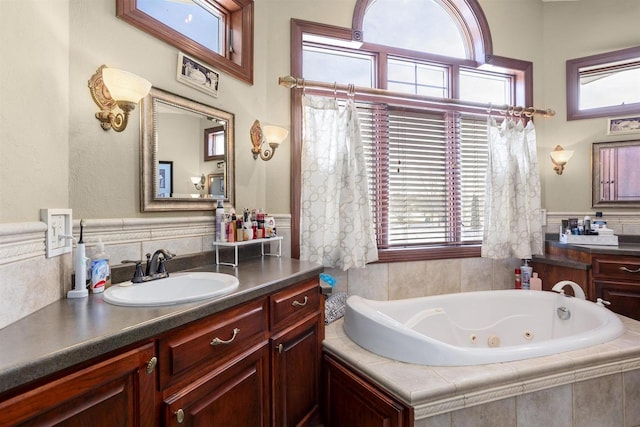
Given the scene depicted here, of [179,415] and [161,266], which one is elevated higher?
[161,266]

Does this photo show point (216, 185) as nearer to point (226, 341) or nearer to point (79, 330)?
point (226, 341)

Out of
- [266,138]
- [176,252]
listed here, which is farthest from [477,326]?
[176,252]

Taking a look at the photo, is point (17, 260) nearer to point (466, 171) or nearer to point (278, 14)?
point (278, 14)

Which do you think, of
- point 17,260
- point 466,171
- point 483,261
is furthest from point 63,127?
point 483,261

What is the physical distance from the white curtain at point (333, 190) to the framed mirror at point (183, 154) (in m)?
0.56

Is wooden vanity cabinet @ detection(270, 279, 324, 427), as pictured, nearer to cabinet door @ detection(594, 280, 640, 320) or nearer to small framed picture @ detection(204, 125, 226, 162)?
small framed picture @ detection(204, 125, 226, 162)

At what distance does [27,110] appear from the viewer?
3.44ft

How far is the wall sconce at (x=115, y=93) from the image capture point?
1333 millimetres

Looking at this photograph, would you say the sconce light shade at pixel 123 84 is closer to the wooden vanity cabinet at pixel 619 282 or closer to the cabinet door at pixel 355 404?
the cabinet door at pixel 355 404

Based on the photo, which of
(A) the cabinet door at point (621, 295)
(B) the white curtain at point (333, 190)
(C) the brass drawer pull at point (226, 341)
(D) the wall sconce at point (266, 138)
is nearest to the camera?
(C) the brass drawer pull at point (226, 341)

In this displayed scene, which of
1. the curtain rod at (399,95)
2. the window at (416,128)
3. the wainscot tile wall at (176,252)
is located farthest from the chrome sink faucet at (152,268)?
the window at (416,128)

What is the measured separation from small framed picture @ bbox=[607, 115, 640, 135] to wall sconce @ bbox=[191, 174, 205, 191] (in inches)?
140

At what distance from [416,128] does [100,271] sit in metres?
2.47

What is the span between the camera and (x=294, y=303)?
5.38ft
